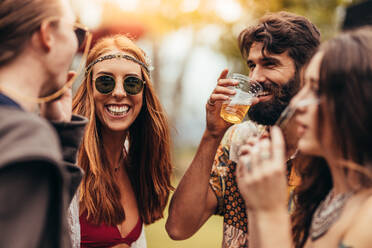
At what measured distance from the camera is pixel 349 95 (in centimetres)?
150

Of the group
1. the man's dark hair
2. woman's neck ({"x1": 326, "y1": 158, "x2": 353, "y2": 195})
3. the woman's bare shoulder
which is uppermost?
the man's dark hair

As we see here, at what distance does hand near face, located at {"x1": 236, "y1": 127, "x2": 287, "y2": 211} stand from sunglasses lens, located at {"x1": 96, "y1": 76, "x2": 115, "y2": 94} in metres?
1.60

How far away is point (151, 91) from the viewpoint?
316 cm

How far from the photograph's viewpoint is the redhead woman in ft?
9.13

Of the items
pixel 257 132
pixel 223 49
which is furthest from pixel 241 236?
pixel 223 49

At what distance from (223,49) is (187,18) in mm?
1906

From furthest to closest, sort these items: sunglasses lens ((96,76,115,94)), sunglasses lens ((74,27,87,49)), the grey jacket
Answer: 1. sunglasses lens ((96,76,115,94))
2. sunglasses lens ((74,27,87,49))
3. the grey jacket

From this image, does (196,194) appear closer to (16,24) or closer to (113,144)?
(113,144)

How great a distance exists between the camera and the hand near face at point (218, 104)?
104 inches

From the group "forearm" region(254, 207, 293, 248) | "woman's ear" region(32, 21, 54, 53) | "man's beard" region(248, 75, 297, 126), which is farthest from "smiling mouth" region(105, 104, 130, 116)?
"forearm" region(254, 207, 293, 248)

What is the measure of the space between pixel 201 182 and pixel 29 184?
1647mm

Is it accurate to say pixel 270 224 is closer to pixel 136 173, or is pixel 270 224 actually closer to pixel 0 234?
pixel 0 234

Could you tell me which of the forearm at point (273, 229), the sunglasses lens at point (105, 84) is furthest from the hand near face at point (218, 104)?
the forearm at point (273, 229)

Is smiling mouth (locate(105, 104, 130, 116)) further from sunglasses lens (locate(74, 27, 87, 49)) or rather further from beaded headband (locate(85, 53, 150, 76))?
sunglasses lens (locate(74, 27, 87, 49))
